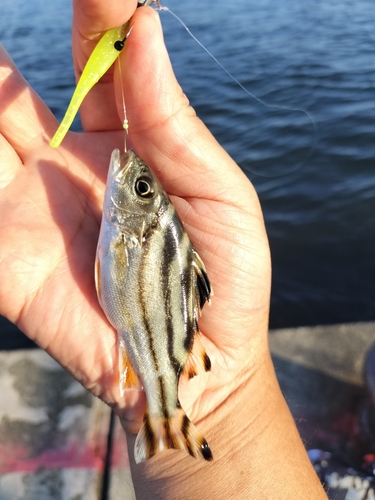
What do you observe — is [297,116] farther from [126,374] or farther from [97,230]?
[126,374]

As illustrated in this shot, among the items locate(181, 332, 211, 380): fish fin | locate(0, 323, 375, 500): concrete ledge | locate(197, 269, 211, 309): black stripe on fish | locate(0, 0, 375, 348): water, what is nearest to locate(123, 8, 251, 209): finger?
locate(197, 269, 211, 309): black stripe on fish

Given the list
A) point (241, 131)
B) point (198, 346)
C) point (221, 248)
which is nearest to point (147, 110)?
point (221, 248)

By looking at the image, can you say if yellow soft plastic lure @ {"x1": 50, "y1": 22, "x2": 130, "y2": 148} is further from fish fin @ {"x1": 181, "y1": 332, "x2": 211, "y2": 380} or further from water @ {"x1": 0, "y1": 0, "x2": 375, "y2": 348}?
water @ {"x1": 0, "y1": 0, "x2": 375, "y2": 348}

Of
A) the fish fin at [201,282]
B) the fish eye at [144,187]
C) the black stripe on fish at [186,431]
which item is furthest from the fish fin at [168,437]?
the fish eye at [144,187]

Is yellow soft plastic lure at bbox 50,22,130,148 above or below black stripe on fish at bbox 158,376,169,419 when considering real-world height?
above

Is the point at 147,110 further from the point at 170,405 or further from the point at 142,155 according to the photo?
the point at 170,405

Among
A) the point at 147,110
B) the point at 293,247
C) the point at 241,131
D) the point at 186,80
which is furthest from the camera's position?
the point at 186,80
